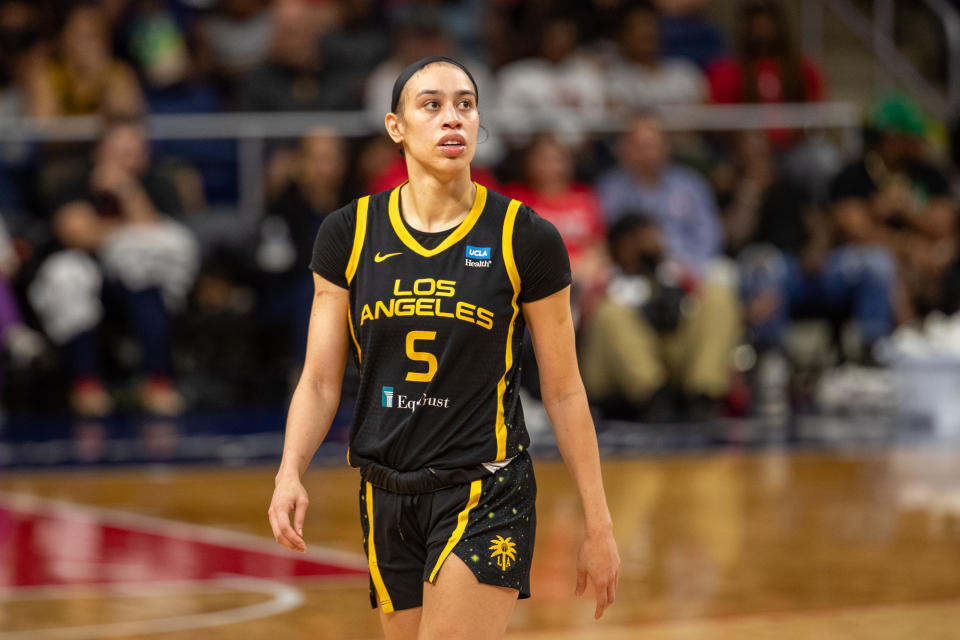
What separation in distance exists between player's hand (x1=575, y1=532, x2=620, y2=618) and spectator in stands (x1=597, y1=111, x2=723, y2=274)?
6.94 metres

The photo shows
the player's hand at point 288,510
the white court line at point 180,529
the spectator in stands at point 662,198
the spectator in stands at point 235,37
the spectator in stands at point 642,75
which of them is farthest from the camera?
the spectator in stands at point 642,75

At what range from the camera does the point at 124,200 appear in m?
9.38

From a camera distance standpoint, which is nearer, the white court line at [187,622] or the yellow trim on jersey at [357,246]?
the yellow trim on jersey at [357,246]

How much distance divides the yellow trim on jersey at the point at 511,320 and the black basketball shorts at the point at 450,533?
6 centimetres

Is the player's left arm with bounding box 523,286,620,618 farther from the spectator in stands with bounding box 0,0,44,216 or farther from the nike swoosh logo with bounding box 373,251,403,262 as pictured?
the spectator in stands with bounding box 0,0,44,216

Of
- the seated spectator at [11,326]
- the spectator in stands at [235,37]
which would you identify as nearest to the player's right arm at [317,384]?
the seated spectator at [11,326]

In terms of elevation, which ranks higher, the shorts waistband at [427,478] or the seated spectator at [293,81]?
the seated spectator at [293,81]

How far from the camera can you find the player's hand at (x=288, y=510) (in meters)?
2.79

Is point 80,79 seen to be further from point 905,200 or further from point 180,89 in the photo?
point 905,200

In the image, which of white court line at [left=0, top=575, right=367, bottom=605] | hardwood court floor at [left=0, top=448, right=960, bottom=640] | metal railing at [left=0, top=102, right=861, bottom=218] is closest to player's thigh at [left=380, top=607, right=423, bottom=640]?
hardwood court floor at [left=0, top=448, right=960, bottom=640]

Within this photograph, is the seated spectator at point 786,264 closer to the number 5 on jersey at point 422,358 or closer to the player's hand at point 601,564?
the player's hand at point 601,564

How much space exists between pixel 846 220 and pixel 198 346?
445 cm

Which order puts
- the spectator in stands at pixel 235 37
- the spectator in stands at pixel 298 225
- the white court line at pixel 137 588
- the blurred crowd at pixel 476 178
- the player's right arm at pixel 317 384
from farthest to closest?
the spectator in stands at pixel 235 37 → the spectator in stands at pixel 298 225 → the blurred crowd at pixel 476 178 → the white court line at pixel 137 588 → the player's right arm at pixel 317 384

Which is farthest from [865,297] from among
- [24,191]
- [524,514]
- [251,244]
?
[524,514]
